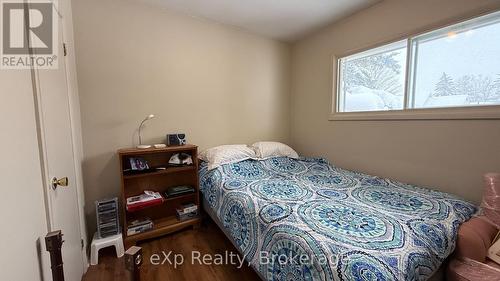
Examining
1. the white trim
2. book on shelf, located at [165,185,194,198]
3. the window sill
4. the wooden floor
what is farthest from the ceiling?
the wooden floor

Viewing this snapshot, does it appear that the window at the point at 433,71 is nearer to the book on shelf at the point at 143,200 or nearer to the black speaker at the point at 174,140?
the black speaker at the point at 174,140

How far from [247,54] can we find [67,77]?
209 cm

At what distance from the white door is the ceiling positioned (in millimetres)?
1364

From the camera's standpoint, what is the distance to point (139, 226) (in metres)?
2.09

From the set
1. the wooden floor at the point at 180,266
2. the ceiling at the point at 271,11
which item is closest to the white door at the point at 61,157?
the wooden floor at the point at 180,266

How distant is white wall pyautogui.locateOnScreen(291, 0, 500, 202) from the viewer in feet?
5.47

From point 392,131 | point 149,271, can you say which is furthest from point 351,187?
point 149,271

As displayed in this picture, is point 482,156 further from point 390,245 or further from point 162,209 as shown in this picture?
point 162,209

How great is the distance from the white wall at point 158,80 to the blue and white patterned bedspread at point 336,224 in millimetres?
948

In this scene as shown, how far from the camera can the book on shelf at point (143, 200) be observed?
1992 mm

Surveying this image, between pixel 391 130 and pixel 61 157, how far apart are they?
280cm

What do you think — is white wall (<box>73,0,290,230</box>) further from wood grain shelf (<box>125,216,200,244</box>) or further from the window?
the window

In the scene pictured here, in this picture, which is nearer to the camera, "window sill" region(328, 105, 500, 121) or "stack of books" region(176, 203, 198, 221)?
"window sill" region(328, 105, 500, 121)

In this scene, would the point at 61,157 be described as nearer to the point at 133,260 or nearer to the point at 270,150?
the point at 133,260
